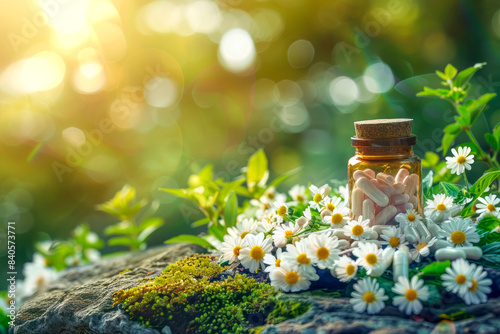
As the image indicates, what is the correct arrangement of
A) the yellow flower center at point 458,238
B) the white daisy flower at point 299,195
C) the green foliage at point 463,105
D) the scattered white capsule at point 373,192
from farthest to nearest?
the white daisy flower at point 299,195, the green foliage at point 463,105, the scattered white capsule at point 373,192, the yellow flower center at point 458,238

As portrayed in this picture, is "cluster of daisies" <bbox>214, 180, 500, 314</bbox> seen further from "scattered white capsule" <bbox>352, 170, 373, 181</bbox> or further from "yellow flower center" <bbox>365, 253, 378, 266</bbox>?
"scattered white capsule" <bbox>352, 170, 373, 181</bbox>

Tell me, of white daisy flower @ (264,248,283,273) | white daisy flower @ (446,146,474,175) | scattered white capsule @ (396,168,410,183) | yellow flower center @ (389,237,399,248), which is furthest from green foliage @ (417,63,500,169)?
white daisy flower @ (264,248,283,273)

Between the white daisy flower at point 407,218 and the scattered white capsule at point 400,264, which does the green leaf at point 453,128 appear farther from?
the scattered white capsule at point 400,264

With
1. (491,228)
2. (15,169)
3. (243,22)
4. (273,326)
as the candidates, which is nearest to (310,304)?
(273,326)

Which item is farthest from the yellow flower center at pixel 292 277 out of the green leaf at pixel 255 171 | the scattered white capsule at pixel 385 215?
the green leaf at pixel 255 171

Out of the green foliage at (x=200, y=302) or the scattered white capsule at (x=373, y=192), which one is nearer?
the green foliage at (x=200, y=302)

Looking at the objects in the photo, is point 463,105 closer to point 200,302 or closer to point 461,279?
point 461,279
